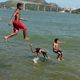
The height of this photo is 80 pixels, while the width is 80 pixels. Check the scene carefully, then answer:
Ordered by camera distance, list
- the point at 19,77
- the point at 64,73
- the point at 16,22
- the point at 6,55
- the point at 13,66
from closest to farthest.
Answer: the point at 16,22 < the point at 19,77 < the point at 64,73 < the point at 13,66 < the point at 6,55

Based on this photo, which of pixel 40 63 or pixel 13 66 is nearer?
pixel 13 66

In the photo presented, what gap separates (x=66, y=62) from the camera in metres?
27.2

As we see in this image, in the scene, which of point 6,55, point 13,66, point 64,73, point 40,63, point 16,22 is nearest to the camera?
point 16,22

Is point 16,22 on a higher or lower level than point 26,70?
higher

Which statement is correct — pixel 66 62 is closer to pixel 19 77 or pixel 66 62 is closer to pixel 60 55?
pixel 60 55

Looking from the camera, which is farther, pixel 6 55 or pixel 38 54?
pixel 6 55

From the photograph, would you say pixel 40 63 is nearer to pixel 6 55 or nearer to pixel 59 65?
pixel 59 65

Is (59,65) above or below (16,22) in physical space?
below

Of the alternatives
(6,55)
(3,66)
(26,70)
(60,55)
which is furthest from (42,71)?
(6,55)

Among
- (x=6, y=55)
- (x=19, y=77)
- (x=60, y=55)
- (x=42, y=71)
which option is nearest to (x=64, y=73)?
(x=42, y=71)

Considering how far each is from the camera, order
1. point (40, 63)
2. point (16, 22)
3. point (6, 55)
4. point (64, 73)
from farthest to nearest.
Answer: point (6, 55)
point (40, 63)
point (64, 73)
point (16, 22)

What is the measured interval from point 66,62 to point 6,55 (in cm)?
493

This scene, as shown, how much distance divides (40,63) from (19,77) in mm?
5354

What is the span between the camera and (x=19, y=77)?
20.8 m
